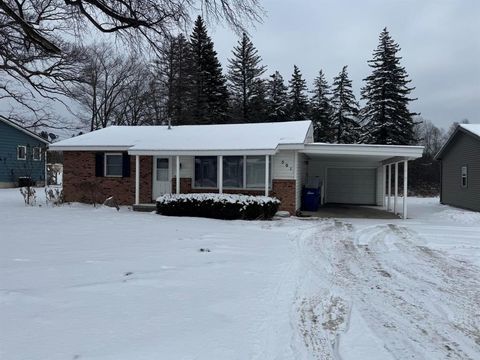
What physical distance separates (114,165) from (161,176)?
2.12 meters

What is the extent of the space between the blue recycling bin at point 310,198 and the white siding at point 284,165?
7.67ft

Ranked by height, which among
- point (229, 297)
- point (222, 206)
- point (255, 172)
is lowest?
point (229, 297)

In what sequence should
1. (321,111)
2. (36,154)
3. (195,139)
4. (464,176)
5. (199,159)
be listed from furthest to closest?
1. (321,111)
2. (36,154)
3. (464,176)
4. (195,139)
5. (199,159)

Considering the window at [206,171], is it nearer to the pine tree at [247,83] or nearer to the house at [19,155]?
the house at [19,155]

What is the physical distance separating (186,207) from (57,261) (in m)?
8.74

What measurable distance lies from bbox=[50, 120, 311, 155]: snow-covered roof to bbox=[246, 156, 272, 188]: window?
2.31ft

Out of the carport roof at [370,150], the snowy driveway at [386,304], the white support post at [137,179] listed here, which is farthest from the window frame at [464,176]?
the white support post at [137,179]

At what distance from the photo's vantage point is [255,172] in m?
17.1

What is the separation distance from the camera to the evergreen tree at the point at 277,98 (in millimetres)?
41562

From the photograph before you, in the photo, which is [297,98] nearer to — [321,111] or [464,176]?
[321,111]

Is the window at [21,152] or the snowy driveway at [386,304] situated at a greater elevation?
the window at [21,152]

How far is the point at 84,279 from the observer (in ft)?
18.4

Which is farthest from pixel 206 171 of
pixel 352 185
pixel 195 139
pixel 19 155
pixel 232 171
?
pixel 19 155

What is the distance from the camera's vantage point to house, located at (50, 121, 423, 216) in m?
16.4
